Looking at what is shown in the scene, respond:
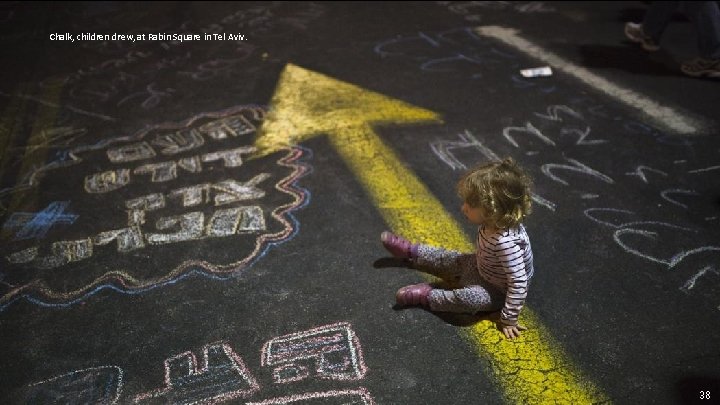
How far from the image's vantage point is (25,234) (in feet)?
11.2

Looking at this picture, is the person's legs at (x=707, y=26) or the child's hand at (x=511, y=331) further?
the person's legs at (x=707, y=26)

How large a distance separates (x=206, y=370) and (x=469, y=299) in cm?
136

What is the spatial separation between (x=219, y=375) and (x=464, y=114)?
10.3 ft

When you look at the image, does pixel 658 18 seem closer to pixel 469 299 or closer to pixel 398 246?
pixel 398 246

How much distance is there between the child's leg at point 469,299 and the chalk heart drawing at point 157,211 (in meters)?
1.15

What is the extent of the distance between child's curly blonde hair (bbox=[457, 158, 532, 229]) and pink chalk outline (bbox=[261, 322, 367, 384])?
37.3 inches

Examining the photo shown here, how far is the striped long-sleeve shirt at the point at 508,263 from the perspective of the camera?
236 centimetres

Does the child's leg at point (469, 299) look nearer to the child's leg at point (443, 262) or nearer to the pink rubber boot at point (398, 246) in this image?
the child's leg at point (443, 262)

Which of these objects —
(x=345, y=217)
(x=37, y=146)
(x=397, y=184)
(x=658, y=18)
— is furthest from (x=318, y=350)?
(x=658, y=18)

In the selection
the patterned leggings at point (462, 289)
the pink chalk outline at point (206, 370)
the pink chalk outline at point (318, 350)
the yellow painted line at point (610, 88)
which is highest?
the yellow painted line at point (610, 88)

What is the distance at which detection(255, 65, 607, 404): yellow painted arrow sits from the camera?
7.65ft

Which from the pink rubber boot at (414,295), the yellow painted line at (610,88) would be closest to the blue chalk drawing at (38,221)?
the pink rubber boot at (414,295)

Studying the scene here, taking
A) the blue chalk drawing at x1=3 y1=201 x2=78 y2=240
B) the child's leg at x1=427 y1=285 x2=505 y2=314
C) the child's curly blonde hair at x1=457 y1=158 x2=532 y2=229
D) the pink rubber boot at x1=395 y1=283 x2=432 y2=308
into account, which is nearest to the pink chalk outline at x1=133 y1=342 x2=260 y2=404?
the pink rubber boot at x1=395 y1=283 x2=432 y2=308

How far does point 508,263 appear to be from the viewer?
2361mm
